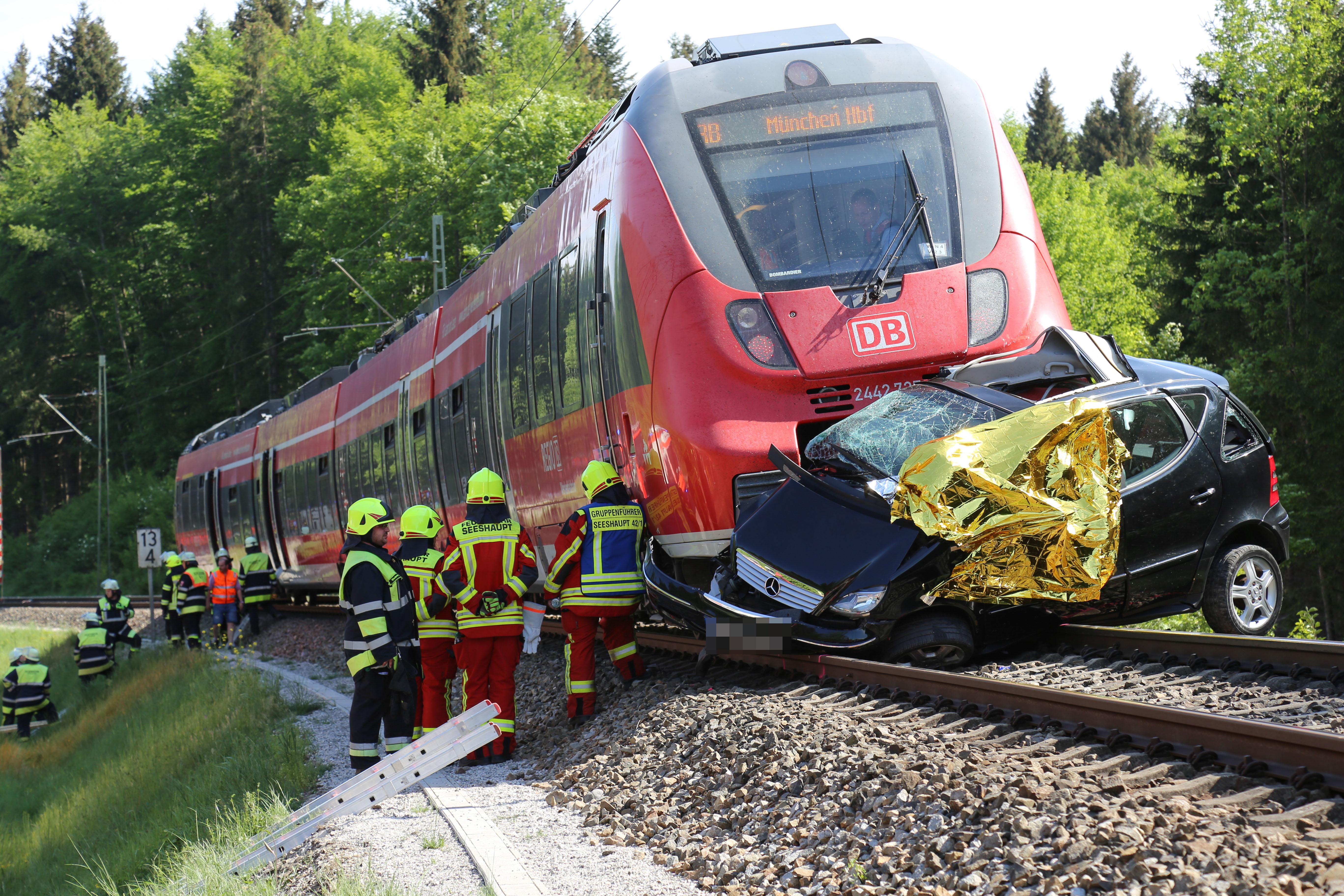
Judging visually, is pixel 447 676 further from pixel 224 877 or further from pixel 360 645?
pixel 224 877

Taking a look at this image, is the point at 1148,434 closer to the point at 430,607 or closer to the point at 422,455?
the point at 430,607

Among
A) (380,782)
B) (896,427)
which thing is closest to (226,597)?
(380,782)

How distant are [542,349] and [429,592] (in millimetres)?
3016

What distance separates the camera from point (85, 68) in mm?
75812

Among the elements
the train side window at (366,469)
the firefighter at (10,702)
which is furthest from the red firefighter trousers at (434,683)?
the firefighter at (10,702)

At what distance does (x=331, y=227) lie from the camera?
45062mm

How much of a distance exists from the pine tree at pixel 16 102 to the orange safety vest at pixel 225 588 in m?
64.4

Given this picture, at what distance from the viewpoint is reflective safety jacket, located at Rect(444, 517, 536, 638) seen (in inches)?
328

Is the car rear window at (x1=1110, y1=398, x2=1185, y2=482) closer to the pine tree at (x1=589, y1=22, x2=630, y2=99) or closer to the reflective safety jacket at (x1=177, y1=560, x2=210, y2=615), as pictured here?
the reflective safety jacket at (x1=177, y1=560, x2=210, y2=615)

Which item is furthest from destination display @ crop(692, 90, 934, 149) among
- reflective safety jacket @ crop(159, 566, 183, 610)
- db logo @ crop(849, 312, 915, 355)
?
reflective safety jacket @ crop(159, 566, 183, 610)

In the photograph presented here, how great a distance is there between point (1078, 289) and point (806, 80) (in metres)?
37.9

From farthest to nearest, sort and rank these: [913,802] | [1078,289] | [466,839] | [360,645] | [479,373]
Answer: [1078,289] < [479,373] < [360,645] < [466,839] < [913,802]

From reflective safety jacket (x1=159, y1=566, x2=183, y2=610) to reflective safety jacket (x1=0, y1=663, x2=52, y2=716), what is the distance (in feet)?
4.37

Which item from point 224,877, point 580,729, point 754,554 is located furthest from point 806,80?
point 224,877
